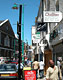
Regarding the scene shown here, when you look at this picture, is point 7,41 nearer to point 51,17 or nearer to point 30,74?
point 51,17

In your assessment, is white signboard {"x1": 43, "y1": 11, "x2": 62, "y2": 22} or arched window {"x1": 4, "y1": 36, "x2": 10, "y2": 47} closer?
white signboard {"x1": 43, "y1": 11, "x2": 62, "y2": 22}

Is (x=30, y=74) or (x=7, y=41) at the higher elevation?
(x=7, y=41)

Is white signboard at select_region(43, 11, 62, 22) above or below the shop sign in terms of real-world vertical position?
above

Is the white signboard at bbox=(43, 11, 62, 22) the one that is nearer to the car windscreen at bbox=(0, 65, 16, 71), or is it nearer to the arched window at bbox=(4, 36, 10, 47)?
the car windscreen at bbox=(0, 65, 16, 71)

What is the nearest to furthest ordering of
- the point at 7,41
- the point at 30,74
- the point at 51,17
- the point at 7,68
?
the point at 30,74, the point at 51,17, the point at 7,68, the point at 7,41

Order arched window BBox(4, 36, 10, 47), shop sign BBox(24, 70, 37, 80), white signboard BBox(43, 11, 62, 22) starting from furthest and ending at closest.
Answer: arched window BBox(4, 36, 10, 47) < white signboard BBox(43, 11, 62, 22) < shop sign BBox(24, 70, 37, 80)

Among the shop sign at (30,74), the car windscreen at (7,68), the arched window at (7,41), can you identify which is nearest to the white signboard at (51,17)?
the shop sign at (30,74)

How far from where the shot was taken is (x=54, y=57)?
49.0ft

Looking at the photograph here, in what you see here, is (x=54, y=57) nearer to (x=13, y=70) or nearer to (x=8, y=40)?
(x=13, y=70)

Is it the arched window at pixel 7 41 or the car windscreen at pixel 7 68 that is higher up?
the arched window at pixel 7 41

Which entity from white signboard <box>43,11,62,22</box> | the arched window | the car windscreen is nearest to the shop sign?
the car windscreen

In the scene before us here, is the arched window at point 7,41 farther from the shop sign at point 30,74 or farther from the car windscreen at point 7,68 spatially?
the shop sign at point 30,74

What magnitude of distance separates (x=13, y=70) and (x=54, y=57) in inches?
172

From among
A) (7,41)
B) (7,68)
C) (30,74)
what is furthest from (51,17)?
(7,41)
